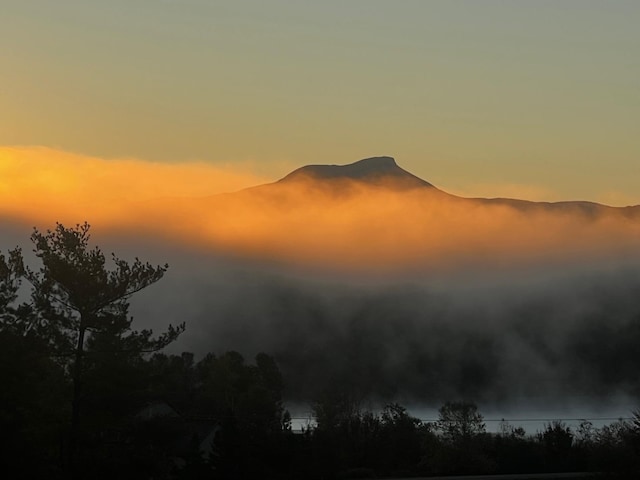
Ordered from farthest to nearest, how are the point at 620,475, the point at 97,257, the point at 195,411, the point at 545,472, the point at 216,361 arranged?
the point at 216,361 → the point at 195,411 → the point at 545,472 → the point at 620,475 → the point at 97,257

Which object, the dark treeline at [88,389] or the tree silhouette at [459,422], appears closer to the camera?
the dark treeline at [88,389]

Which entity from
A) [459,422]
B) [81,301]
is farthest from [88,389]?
[459,422]

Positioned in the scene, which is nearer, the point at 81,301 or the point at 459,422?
the point at 81,301

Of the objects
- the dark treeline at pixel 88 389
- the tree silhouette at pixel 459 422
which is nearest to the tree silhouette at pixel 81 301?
the dark treeline at pixel 88 389

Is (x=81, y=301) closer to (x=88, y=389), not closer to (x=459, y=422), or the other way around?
(x=88, y=389)

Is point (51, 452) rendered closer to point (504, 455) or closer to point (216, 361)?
point (504, 455)

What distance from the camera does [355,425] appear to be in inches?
3728

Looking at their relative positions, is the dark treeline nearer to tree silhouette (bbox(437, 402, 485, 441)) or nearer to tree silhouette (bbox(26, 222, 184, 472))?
Answer: tree silhouette (bbox(26, 222, 184, 472))

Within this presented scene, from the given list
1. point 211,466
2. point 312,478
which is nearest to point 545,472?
point 312,478

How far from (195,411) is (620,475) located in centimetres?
5528

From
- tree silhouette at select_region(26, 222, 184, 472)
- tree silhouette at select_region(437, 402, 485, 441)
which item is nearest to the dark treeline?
tree silhouette at select_region(26, 222, 184, 472)

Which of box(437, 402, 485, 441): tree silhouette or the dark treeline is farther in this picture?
box(437, 402, 485, 441): tree silhouette

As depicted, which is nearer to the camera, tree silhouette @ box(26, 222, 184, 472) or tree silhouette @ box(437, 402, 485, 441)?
tree silhouette @ box(26, 222, 184, 472)

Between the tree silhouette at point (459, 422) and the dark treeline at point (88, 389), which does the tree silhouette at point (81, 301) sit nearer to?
the dark treeline at point (88, 389)
